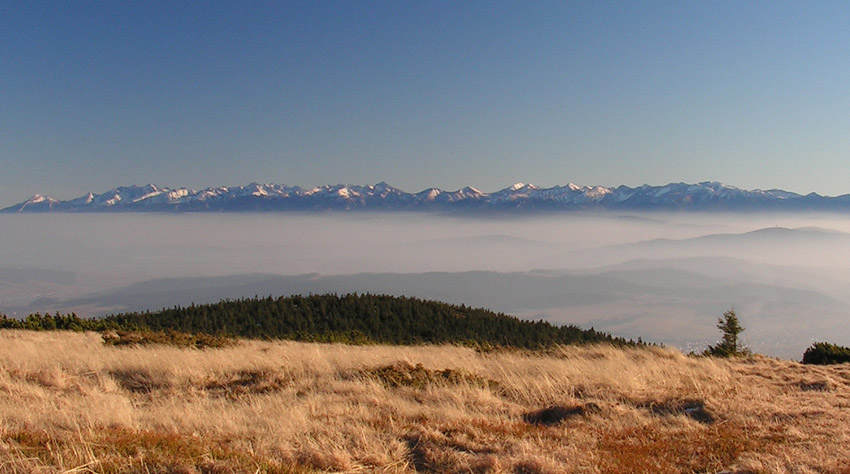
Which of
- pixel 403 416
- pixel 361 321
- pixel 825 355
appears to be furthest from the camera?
pixel 361 321

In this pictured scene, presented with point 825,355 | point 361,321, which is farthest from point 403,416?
point 361,321

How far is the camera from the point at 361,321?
1652 inches

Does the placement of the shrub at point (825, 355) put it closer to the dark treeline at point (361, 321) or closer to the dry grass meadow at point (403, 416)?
the dry grass meadow at point (403, 416)

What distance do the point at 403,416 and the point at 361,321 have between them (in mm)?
34054

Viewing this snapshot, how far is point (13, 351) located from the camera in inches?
575

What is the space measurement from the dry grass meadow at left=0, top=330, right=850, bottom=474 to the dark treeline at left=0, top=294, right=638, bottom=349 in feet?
72.5

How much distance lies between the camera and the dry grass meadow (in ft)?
19.7

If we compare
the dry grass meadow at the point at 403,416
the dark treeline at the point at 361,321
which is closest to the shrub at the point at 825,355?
the dry grass meadow at the point at 403,416

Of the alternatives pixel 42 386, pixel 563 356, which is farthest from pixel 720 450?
pixel 42 386

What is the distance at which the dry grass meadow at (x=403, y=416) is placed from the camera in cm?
602

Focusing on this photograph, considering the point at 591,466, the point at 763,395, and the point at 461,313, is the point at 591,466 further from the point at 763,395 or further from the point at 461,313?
the point at 461,313

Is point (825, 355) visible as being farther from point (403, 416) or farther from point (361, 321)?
point (361, 321)

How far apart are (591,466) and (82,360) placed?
13.5 m

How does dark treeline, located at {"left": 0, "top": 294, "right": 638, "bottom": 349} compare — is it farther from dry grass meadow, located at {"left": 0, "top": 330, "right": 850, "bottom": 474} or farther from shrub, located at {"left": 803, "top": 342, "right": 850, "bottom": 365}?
dry grass meadow, located at {"left": 0, "top": 330, "right": 850, "bottom": 474}
